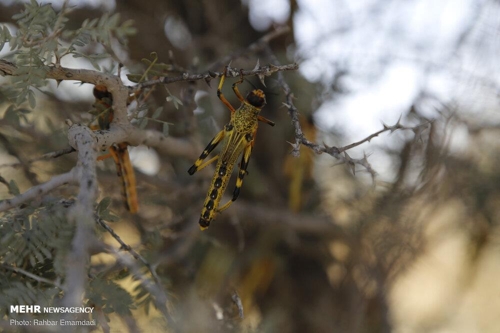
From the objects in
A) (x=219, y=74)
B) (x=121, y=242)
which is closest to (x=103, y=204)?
(x=121, y=242)

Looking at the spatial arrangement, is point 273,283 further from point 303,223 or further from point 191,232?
point 191,232

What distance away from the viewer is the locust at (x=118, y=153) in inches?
52.2

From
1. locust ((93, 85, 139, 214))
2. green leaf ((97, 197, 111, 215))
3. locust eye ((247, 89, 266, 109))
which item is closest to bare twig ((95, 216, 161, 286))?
green leaf ((97, 197, 111, 215))

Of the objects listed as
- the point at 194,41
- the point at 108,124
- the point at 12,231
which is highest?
the point at 194,41

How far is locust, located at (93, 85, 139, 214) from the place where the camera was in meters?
1.33

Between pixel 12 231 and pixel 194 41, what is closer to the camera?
pixel 12 231

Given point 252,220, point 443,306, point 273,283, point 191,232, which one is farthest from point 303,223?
point 443,306

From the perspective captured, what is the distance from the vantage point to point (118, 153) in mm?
1426

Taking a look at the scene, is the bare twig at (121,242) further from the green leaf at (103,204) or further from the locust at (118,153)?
the locust at (118,153)

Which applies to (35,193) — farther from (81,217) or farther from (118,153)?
(118,153)

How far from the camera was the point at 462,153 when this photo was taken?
2.49 m

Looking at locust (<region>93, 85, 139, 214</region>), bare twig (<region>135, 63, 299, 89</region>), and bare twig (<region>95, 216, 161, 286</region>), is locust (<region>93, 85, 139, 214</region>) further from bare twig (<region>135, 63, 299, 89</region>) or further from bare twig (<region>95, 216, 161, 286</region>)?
bare twig (<region>95, 216, 161, 286</region>)

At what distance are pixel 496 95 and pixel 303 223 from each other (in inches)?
44.9

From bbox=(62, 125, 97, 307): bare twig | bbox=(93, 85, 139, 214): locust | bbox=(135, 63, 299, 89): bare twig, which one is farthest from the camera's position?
bbox=(93, 85, 139, 214): locust
